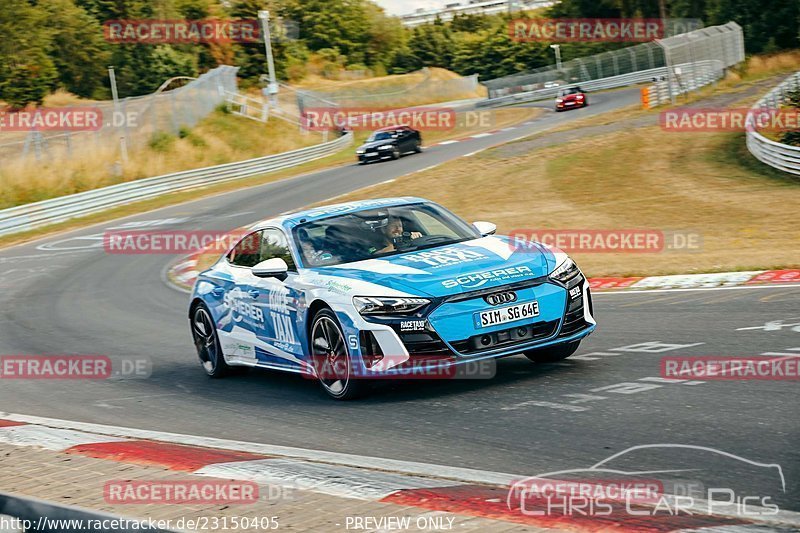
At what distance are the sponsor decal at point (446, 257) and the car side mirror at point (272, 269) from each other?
39.1 inches

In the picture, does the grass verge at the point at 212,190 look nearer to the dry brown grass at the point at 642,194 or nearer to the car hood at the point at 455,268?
the dry brown grass at the point at 642,194

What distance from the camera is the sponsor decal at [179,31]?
8256 centimetres

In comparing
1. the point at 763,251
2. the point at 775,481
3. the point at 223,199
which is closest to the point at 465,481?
the point at 775,481

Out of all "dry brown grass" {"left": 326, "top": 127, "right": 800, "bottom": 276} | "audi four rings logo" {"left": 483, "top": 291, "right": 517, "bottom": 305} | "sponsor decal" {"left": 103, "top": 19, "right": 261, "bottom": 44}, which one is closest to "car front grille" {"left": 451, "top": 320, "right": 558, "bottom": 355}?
"audi four rings logo" {"left": 483, "top": 291, "right": 517, "bottom": 305}

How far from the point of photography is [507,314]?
7785mm

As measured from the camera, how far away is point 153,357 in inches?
472

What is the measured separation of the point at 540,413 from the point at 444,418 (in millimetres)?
643

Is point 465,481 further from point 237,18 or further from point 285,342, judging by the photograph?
point 237,18

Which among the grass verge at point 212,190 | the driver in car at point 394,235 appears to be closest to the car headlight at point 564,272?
the driver in car at point 394,235

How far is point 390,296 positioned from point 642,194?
19358 mm

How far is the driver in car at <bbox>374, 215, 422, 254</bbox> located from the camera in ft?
28.8

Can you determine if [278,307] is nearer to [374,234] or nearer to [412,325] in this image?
[374,234]

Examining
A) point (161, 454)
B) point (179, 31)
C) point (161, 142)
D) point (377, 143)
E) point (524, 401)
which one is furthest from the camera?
point (179, 31)

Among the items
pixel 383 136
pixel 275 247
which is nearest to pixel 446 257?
pixel 275 247
